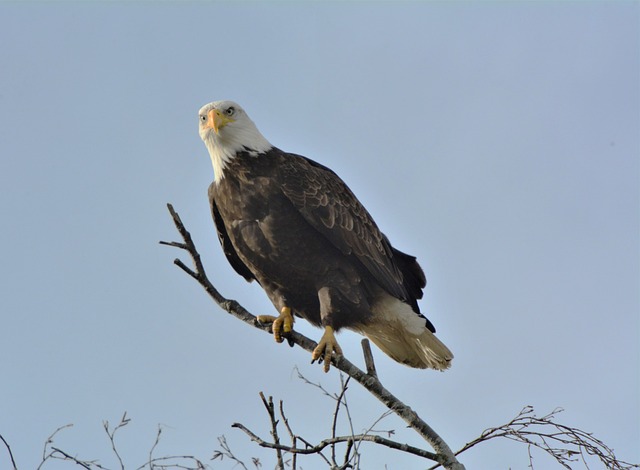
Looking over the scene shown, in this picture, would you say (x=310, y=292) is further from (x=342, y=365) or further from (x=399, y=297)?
(x=342, y=365)

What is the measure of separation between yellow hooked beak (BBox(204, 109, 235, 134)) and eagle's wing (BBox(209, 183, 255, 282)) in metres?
0.40

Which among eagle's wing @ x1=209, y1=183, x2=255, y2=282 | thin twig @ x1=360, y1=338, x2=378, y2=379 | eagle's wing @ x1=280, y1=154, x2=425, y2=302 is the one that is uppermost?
eagle's wing @ x1=280, y1=154, x2=425, y2=302

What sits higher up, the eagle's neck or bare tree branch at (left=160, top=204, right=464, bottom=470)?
the eagle's neck

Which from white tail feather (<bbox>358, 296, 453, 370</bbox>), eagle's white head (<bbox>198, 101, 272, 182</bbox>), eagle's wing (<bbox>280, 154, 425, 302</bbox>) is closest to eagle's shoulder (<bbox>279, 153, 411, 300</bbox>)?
eagle's wing (<bbox>280, 154, 425, 302</bbox>)

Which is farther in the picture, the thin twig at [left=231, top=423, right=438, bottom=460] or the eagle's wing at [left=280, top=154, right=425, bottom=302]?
the eagle's wing at [left=280, top=154, right=425, bottom=302]

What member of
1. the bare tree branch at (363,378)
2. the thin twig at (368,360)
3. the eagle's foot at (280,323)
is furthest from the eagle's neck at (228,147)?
the thin twig at (368,360)

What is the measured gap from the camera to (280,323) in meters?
5.75

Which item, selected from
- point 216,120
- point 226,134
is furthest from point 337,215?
point 216,120

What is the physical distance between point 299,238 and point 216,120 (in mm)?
1039

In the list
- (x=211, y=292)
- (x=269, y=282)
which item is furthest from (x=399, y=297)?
(x=211, y=292)

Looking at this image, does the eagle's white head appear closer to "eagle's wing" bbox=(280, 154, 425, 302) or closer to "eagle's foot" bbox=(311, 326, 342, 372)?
"eagle's wing" bbox=(280, 154, 425, 302)

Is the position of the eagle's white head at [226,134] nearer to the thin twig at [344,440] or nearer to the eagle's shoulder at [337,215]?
the eagle's shoulder at [337,215]

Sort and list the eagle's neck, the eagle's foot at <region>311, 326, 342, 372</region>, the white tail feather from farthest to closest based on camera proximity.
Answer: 1. the white tail feather
2. the eagle's neck
3. the eagle's foot at <region>311, 326, 342, 372</region>

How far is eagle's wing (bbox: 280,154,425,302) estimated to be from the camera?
593 centimetres
